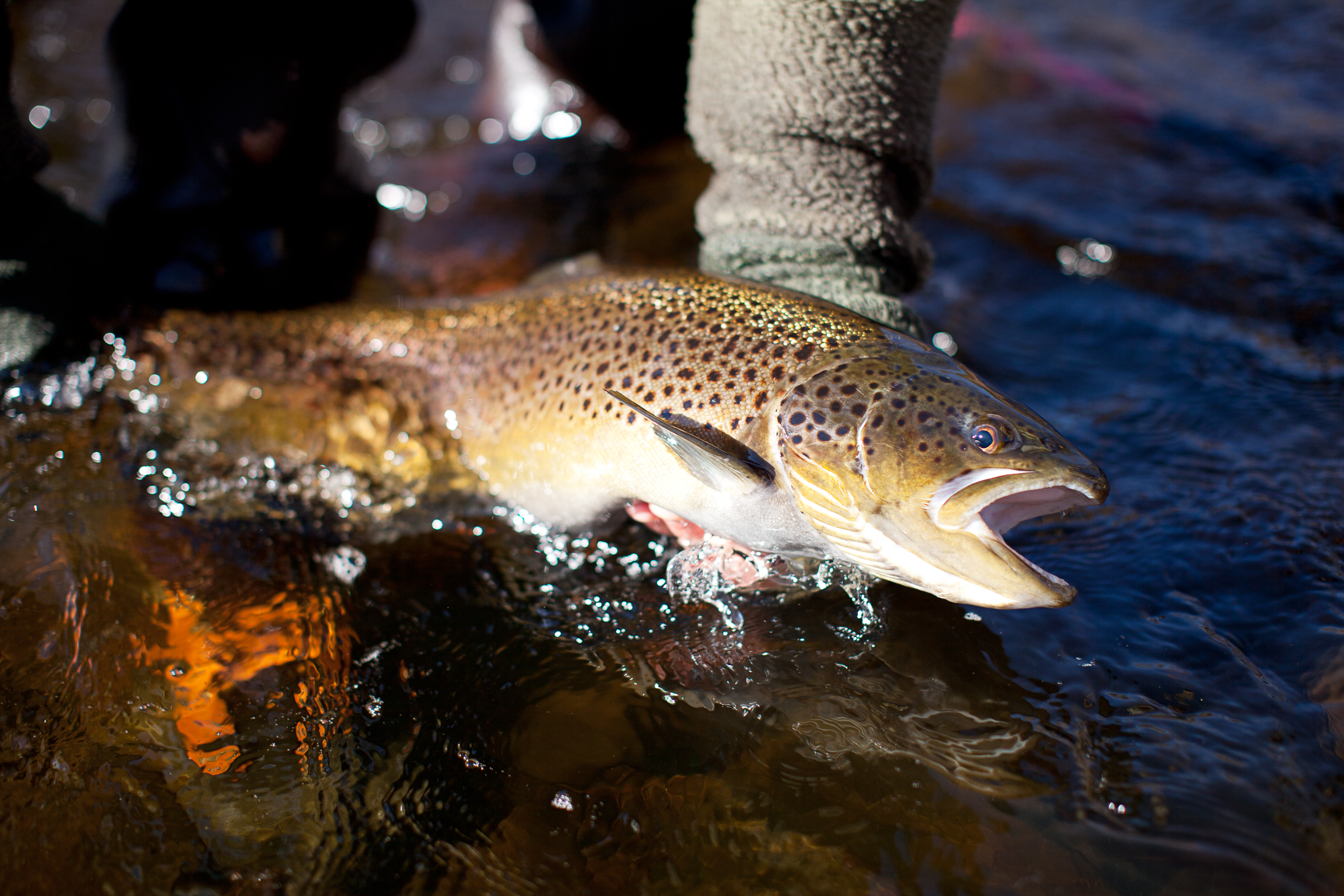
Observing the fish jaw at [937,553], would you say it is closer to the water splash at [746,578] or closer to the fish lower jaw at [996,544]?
the fish lower jaw at [996,544]

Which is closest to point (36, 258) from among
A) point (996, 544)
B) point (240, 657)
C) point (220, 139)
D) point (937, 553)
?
point (220, 139)

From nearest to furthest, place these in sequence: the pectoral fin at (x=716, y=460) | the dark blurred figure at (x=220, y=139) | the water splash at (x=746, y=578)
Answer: the pectoral fin at (x=716, y=460) < the water splash at (x=746, y=578) < the dark blurred figure at (x=220, y=139)

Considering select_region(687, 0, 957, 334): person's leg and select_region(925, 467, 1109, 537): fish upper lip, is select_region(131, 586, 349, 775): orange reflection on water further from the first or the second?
select_region(687, 0, 957, 334): person's leg

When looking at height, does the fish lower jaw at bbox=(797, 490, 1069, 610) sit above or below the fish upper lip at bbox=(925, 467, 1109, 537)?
below

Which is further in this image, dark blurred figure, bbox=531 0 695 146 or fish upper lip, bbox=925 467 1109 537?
dark blurred figure, bbox=531 0 695 146

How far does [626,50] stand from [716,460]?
12.0 feet

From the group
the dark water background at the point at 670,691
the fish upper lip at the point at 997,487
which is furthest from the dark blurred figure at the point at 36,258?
the fish upper lip at the point at 997,487

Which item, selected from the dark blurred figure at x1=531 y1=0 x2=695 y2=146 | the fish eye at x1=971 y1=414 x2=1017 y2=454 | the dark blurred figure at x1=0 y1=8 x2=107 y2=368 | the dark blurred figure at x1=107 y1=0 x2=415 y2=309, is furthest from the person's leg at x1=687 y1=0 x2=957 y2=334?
the dark blurred figure at x1=0 y1=8 x2=107 y2=368

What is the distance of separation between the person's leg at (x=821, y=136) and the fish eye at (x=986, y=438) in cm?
77

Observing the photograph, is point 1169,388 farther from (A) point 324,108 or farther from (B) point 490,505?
(A) point 324,108

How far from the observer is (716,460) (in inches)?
76.1

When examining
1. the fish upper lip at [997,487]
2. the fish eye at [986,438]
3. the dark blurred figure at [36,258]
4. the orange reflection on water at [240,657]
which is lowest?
the orange reflection on water at [240,657]

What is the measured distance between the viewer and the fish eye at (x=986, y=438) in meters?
1.84

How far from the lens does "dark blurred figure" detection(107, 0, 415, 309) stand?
3.05 meters
